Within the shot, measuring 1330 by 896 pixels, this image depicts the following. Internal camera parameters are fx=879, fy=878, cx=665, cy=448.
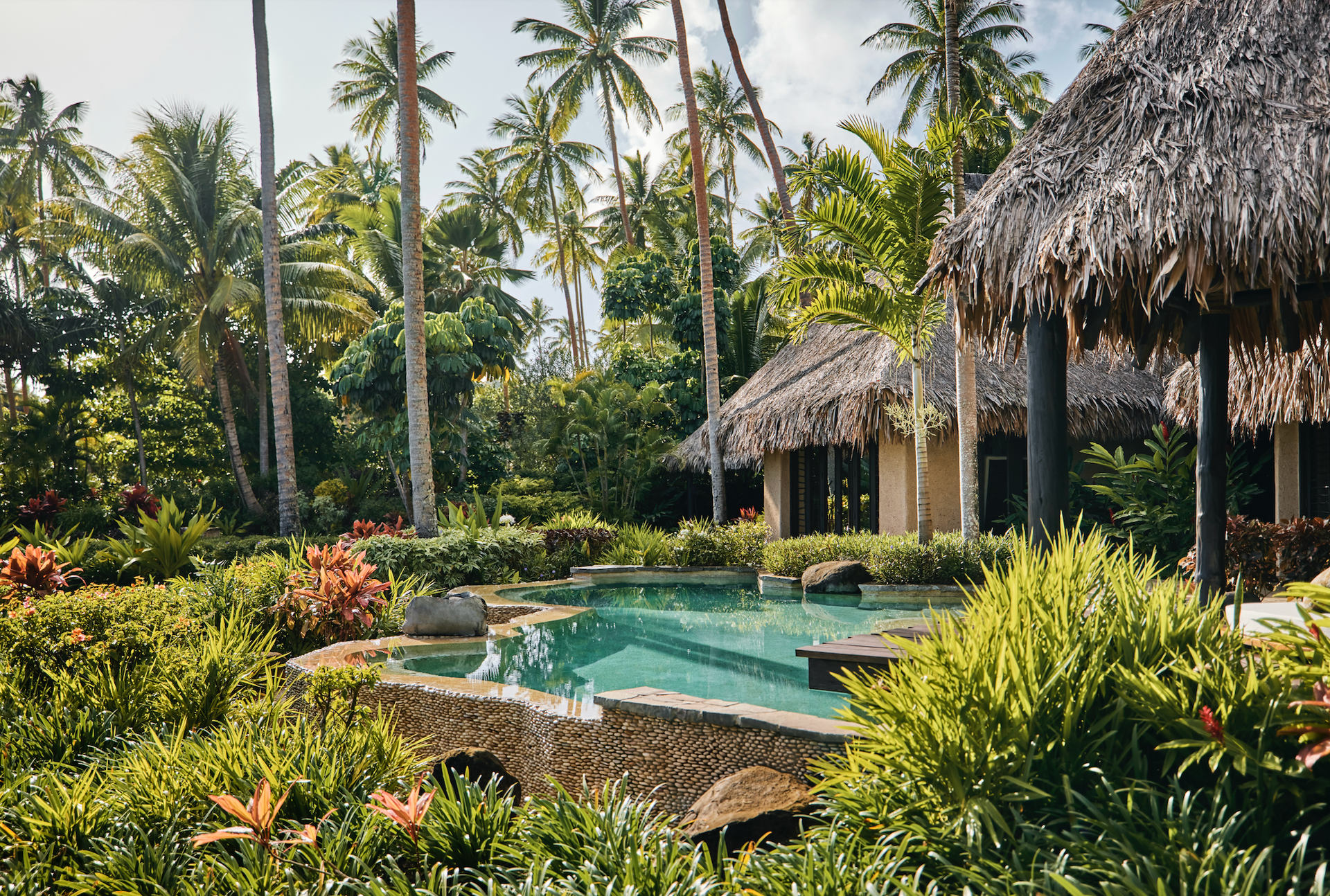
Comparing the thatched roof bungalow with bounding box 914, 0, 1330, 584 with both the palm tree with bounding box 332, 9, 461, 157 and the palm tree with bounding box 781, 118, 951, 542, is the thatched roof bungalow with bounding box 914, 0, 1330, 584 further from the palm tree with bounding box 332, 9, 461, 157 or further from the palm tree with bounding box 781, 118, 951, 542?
the palm tree with bounding box 332, 9, 461, 157

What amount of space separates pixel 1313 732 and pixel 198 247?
21.1m

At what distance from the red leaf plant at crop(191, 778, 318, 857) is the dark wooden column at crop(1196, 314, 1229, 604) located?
5.14 m

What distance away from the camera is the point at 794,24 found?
11.9 meters

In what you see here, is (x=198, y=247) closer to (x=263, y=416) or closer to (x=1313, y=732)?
(x=263, y=416)

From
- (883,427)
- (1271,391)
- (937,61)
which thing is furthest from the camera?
(937,61)

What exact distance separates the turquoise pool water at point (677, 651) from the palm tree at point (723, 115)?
66.1 ft

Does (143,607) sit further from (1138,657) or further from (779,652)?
(1138,657)

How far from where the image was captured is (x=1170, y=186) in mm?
4430

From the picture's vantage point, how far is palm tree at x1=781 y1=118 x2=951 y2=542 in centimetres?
936

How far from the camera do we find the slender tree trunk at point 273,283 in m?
14.0

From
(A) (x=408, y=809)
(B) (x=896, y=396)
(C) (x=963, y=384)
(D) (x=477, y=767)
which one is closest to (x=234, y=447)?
(B) (x=896, y=396)

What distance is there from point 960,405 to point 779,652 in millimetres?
4470

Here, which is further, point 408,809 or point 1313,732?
point 408,809

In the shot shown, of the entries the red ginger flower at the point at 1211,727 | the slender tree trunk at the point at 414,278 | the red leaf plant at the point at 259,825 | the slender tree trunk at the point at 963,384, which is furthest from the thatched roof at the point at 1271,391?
the slender tree trunk at the point at 414,278
